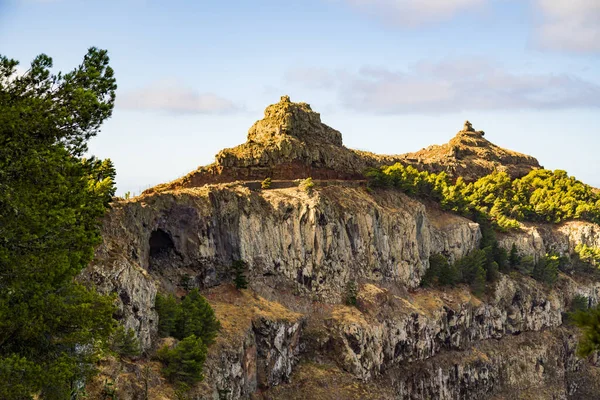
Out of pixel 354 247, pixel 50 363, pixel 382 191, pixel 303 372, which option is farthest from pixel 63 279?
pixel 382 191

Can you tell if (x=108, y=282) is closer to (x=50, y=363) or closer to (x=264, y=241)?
(x=50, y=363)

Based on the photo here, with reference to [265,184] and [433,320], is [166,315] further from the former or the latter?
[433,320]

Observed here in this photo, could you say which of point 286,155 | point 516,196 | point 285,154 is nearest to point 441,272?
point 286,155

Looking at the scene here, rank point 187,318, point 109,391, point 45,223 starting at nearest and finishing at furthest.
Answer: point 45,223 < point 109,391 < point 187,318

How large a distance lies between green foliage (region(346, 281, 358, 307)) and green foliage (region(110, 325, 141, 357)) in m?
31.6

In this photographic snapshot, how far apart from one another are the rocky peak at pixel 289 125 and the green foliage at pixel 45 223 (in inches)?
2235

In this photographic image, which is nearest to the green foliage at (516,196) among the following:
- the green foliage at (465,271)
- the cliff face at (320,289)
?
the cliff face at (320,289)

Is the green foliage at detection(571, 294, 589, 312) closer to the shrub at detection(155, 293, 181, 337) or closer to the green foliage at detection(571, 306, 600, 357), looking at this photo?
the shrub at detection(155, 293, 181, 337)

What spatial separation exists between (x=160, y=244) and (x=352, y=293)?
20.5 m

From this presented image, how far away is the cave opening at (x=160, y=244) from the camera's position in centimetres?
6675

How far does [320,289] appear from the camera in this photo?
76.0 m

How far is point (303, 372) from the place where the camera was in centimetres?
6856

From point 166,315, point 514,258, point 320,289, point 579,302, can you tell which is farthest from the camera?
point 579,302

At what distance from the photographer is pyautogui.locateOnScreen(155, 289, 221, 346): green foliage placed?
55281 mm
